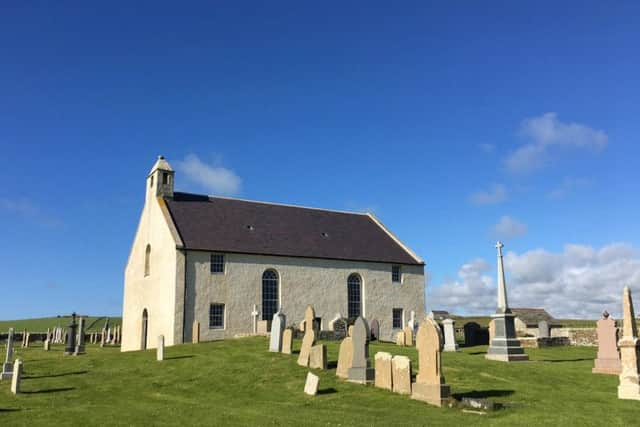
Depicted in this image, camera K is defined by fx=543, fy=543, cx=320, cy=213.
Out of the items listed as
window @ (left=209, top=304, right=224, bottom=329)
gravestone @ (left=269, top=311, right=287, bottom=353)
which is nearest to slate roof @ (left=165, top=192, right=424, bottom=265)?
window @ (left=209, top=304, right=224, bottom=329)

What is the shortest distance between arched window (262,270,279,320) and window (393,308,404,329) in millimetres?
9615

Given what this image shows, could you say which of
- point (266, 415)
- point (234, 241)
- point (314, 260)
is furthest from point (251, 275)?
point (266, 415)

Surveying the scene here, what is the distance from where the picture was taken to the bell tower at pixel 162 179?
118ft

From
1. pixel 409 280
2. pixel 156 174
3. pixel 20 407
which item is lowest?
pixel 20 407

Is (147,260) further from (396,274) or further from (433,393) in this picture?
(433,393)

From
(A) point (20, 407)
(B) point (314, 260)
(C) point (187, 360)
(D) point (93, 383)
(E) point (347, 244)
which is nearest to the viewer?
(A) point (20, 407)

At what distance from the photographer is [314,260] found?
36.6 metres

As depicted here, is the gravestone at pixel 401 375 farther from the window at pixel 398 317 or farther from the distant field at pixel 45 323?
the distant field at pixel 45 323

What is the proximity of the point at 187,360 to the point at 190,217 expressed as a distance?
14.4 metres

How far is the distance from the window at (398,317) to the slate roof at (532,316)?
18125 mm

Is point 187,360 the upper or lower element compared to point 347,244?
lower

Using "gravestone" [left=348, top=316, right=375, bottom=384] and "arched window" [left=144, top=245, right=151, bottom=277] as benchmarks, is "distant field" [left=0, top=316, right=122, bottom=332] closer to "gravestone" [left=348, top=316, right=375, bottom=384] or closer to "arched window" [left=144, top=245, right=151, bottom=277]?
"arched window" [left=144, top=245, right=151, bottom=277]

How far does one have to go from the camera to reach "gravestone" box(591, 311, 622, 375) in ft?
64.3

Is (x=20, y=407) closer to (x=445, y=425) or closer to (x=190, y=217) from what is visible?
(x=445, y=425)
